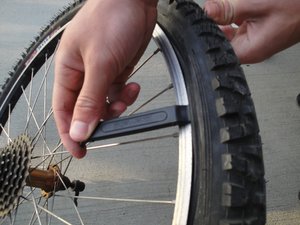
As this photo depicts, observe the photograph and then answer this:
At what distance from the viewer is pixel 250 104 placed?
0.53 metres

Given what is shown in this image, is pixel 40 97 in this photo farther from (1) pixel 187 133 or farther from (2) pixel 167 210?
(1) pixel 187 133

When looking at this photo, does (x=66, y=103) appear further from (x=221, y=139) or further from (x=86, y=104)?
(x=221, y=139)

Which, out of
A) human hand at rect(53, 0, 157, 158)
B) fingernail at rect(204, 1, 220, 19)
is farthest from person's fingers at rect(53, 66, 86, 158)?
fingernail at rect(204, 1, 220, 19)

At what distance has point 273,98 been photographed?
4.54 feet

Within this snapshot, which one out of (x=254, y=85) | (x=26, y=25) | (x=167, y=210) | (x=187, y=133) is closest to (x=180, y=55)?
(x=187, y=133)

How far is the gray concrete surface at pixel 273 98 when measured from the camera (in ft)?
3.70

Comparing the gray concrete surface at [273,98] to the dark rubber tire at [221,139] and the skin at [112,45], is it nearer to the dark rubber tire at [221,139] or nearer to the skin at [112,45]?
the skin at [112,45]

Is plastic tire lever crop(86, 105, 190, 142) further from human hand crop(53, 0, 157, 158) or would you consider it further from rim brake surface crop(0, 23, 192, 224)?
rim brake surface crop(0, 23, 192, 224)

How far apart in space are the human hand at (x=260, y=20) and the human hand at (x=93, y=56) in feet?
0.48

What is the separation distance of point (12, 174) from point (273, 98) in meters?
0.91

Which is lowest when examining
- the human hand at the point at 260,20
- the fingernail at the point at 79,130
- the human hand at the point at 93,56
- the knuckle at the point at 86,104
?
the fingernail at the point at 79,130

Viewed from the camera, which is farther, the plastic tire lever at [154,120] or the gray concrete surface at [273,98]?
the gray concrete surface at [273,98]

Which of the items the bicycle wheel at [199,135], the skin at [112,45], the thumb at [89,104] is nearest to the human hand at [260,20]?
the skin at [112,45]

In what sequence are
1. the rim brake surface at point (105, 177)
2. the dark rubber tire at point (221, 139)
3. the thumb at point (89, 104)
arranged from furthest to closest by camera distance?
the rim brake surface at point (105, 177) → the thumb at point (89, 104) → the dark rubber tire at point (221, 139)
